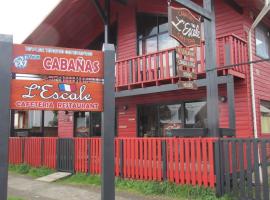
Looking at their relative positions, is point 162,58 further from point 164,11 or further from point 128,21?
point 128,21

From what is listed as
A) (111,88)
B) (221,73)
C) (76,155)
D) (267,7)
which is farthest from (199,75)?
(111,88)

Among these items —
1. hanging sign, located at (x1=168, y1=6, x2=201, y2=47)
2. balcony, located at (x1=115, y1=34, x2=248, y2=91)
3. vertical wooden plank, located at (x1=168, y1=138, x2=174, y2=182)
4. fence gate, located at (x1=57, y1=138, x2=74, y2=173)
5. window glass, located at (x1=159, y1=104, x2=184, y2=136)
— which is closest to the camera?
hanging sign, located at (x1=168, y1=6, x2=201, y2=47)

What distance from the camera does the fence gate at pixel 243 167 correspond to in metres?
7.17

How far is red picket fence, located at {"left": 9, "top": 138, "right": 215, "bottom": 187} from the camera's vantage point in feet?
27.4

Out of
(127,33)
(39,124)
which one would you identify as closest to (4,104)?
(127,33)

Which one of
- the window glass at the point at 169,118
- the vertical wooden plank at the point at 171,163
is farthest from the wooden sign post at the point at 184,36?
the window glass at the point at 169,118

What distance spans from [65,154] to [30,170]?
5.78ft

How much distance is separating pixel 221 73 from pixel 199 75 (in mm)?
787

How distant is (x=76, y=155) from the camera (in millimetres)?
11859

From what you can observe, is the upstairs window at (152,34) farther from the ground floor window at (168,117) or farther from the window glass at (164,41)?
the ground floor window at (168,117)

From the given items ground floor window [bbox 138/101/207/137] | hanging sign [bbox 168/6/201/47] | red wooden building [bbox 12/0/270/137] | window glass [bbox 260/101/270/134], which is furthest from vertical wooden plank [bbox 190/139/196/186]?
window glass [bbox 260/101/270/134]

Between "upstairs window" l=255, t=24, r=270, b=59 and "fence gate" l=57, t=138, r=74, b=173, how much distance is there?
272 inches

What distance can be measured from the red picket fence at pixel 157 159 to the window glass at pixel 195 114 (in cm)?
300

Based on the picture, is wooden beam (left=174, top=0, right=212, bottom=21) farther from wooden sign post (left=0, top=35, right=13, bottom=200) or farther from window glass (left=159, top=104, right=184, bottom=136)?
window glass (left=159, top=104, right=184, bottom=136)
